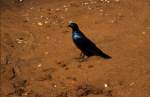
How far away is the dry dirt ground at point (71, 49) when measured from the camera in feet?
22.2

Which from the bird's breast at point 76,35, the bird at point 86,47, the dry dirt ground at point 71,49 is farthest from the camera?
the bird's breast at point 76,35

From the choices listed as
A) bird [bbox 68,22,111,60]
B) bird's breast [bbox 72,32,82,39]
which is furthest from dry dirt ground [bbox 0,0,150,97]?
bird's breast [bbox 72,32,82,39]

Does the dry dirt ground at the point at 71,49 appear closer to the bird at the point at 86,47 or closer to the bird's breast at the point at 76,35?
the bird at the point at 86,47

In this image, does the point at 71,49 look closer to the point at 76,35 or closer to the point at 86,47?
the point at 76,35

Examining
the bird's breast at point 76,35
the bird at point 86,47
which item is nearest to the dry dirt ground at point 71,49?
the bird at point 86,47

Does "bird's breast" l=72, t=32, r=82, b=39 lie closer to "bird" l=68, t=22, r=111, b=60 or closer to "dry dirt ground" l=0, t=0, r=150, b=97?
"bird" l=68, t=22, r=111, b=60

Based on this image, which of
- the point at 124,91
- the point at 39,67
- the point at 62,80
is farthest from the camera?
the point at 39,67

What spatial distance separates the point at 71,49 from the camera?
8.09 m

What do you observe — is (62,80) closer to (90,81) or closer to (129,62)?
(90,81)

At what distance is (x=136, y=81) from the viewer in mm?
6746

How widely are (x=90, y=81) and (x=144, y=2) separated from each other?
3688mm

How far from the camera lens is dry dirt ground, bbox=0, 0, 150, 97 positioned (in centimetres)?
677

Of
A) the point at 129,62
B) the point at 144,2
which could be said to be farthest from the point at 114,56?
the point at 144,2

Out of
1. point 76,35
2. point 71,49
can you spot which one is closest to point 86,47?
point 76,35
